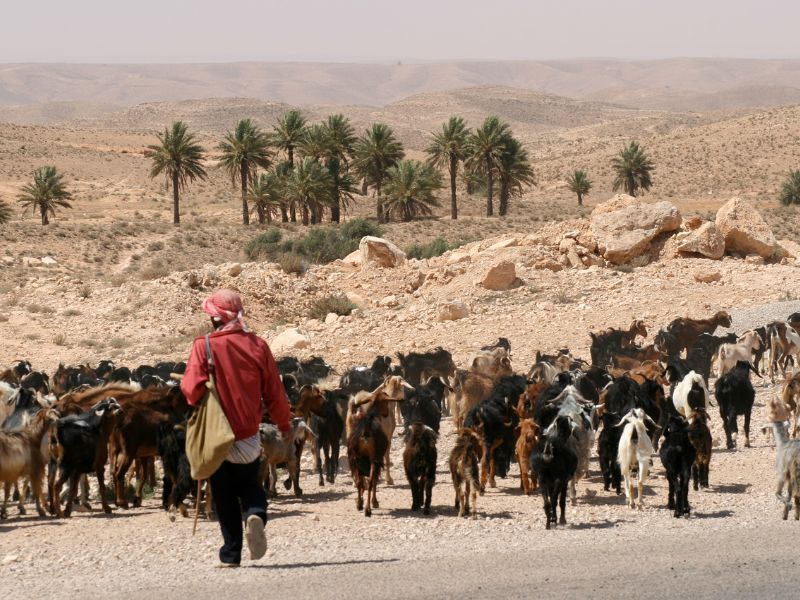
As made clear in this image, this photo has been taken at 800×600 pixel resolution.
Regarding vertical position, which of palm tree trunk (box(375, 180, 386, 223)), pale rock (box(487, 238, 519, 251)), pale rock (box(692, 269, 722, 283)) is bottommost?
pale rock (box(692, 269, 722, 283))

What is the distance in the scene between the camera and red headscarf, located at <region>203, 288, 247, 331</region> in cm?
769

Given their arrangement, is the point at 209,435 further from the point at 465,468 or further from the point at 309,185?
the point at 309,185

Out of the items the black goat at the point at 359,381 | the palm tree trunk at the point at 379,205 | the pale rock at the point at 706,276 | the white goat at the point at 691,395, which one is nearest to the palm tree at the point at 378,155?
the palm tree trunk at the point at 379,205

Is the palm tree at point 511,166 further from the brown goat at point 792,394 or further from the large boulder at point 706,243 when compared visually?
the brown goat at point 792,394

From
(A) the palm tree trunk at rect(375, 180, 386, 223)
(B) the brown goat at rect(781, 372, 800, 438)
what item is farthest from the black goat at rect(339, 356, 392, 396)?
(A) the palm tree trunk at rect(375, 180, 386, 223)

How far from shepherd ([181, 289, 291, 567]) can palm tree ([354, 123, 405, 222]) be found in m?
51.6

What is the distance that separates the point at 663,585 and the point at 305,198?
47884 mm

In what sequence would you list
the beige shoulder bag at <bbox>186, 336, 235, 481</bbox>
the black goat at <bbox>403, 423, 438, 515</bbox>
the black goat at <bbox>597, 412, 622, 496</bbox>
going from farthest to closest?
the black goat at <bbox>597, 412, 622, 496</bbox>
the black goat at <bbox>403, 423, 438, 515</bbox>
the beige shoulder bag at <bbox>186, 336, 235, 481</bbox>

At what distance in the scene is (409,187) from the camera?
184ft

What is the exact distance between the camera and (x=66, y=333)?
29609 millimetres

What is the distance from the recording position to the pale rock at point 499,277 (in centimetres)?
2952

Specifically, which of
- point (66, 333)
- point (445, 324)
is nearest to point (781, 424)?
point (445, 324)

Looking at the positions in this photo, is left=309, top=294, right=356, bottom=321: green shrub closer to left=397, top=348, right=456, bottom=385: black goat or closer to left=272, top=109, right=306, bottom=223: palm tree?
left=397, top=348, right=456, bottom=385: black goat

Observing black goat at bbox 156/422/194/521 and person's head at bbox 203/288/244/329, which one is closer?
person's head at bbox 203/288/244/329
